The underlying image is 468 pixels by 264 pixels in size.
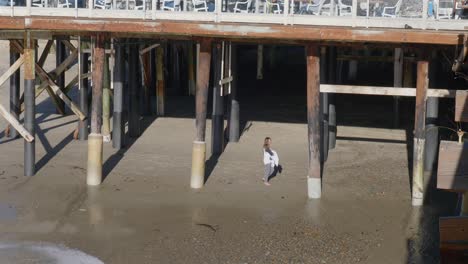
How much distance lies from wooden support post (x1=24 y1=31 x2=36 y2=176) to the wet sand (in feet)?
0.92

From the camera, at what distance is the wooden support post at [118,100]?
54.9 ft

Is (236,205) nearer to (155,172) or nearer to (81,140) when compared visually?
(155,172)

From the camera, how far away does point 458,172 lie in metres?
3.70

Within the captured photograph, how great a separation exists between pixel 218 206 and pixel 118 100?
14.6ft

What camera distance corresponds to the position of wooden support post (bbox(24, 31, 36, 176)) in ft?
47.6

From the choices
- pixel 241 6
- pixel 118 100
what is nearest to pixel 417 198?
pixel 241 6

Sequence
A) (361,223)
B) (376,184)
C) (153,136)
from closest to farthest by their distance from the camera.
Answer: (361,223), (376,184), (153,136)

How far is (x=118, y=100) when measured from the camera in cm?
1683

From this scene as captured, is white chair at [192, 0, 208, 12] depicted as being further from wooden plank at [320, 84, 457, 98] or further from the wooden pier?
wooden plank at [320, 84, 457, 98]

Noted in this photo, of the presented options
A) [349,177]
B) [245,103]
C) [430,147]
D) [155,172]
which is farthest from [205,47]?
[245,103]

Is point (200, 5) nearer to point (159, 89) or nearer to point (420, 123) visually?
point (420, 123)

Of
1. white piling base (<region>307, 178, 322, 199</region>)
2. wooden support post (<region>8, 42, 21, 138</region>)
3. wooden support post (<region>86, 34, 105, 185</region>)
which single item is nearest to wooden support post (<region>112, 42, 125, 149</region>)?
wooden support post (<region>86, 34, 105, 185</region>)

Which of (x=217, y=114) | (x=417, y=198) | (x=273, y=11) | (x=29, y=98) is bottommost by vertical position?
(x=417, y=198)

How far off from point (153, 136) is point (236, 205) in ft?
17.4
